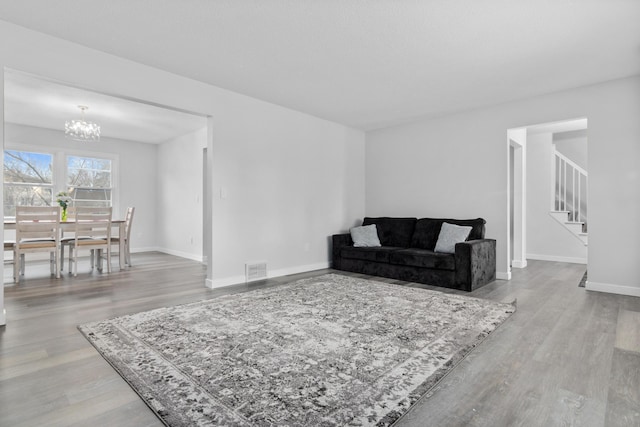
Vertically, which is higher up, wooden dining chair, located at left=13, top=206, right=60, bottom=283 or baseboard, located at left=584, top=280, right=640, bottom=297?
wooden dining chair, located at left=13, top=206, right=60, bottom=283

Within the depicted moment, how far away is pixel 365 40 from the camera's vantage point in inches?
118

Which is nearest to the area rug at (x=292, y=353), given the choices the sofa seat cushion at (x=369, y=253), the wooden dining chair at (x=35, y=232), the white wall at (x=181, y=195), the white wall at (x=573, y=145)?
the sofa seat cushion at (x=369, y=253)

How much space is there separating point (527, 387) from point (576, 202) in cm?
661

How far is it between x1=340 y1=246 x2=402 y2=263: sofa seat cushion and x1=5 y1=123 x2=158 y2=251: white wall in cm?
511

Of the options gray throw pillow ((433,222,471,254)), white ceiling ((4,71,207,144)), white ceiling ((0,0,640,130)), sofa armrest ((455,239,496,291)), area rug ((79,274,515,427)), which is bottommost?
area rug ((79,274,515,427))

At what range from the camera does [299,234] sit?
5.21 m

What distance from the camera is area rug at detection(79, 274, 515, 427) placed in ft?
5.15

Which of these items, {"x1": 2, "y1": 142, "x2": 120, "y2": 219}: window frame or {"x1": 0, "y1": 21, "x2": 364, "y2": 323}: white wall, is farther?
{"x1": 2, "y1": 142, "x2": 120, "y2": 219}: window frame

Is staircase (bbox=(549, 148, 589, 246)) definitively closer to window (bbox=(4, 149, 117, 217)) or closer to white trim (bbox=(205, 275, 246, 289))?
white trim (bbox=(205, 275, 246, 289))

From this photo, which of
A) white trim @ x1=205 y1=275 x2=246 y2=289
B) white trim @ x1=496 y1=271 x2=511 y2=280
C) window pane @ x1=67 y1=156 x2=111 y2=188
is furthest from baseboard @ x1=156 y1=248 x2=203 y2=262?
white trim @ x1=496 y1=271 x2=511 y2=280

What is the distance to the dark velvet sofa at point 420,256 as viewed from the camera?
159 inches

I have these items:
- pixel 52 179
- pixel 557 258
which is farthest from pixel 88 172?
pixel 557 258

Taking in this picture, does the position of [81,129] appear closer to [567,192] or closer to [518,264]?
[518,264]

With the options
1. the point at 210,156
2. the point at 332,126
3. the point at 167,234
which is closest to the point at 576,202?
the point at 332,126
